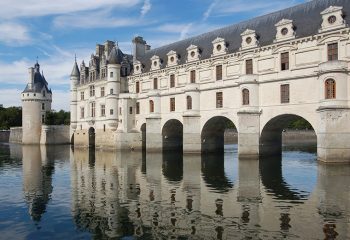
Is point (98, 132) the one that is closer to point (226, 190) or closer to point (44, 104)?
point (44, 104)

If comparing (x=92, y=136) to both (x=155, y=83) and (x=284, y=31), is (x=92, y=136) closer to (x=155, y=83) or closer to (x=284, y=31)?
(x=155, y=83)

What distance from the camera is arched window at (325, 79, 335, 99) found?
28453 mm

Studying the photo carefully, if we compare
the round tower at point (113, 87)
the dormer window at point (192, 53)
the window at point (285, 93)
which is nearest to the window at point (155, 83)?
the dormer window at point (192, 53)

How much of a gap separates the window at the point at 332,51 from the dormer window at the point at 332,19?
141 cm

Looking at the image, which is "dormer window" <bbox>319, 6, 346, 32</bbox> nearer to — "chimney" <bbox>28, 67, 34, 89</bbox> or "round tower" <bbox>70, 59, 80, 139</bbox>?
"round tower" <bbox>70, 59, 80, 139</bbox>

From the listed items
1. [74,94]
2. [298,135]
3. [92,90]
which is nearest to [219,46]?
[92,90]

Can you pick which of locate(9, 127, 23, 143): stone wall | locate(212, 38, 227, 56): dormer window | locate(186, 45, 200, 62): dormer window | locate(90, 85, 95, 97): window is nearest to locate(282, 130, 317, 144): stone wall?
locate(90, 85, 95, 97): window

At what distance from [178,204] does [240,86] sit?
21253 millimetres

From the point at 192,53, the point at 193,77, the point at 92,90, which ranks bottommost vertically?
the point at 193,77

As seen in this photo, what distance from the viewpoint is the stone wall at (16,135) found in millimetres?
79037

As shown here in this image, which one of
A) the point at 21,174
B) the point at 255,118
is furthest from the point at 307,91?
the point at 21,174

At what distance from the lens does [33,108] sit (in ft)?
235

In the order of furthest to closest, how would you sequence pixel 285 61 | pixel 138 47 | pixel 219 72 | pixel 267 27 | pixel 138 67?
pixel 138 47, pixel 138 67, pixel 219 72, pixel 267 27, pixel 285 61

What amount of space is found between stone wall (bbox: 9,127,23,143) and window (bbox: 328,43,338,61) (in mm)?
68773
